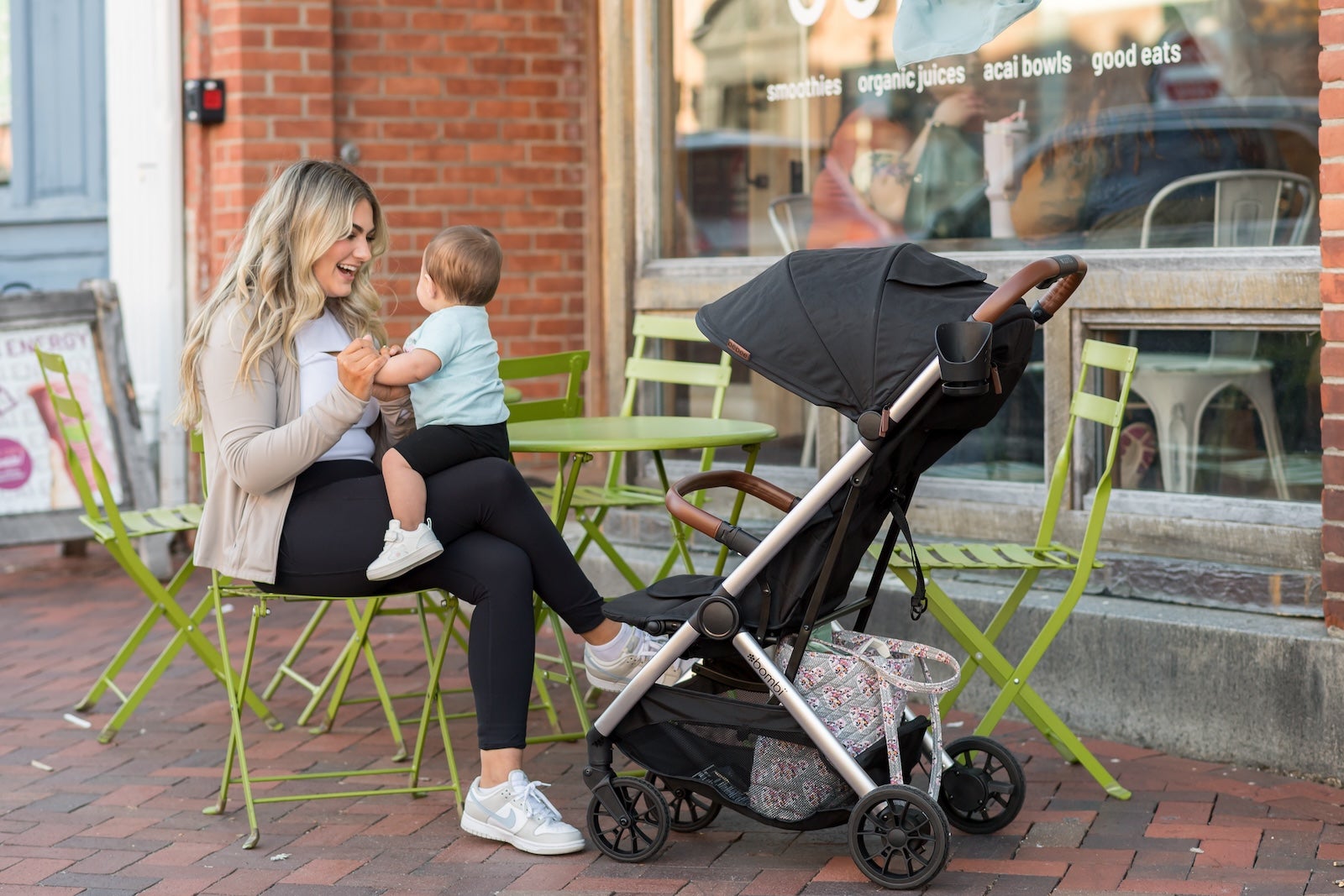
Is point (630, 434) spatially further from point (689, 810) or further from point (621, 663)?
point (689, 810)

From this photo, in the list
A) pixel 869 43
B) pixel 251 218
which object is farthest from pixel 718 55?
pixel 251 218

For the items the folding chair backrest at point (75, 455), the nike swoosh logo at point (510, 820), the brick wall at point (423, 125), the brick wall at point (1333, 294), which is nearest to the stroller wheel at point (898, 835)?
the nike swoosh logo at point (510, 820)

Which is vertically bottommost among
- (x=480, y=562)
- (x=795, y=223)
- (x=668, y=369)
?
(x=480, y=562)

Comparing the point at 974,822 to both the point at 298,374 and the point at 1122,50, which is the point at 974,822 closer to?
the point at 298,374

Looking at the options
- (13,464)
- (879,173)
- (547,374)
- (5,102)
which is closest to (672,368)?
(547,374)

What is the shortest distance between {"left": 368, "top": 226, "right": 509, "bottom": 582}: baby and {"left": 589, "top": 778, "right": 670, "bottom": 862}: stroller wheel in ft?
2.23

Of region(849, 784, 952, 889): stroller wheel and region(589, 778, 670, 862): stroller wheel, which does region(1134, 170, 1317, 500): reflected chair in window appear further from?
region(589, 778, 670, 862): stroller wheel

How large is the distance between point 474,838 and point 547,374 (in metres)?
1.33

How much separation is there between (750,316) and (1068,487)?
1.84 metres

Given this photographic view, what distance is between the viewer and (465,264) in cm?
380

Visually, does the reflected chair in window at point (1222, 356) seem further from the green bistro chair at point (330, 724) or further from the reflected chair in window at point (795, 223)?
the green bistro chair at point (330, 724)

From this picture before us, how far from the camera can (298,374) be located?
3980mm

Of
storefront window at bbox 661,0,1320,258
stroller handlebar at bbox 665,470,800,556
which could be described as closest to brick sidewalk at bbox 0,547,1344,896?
stroller handlebar at bbox 665,470,800,556

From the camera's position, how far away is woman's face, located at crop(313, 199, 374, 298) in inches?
160
